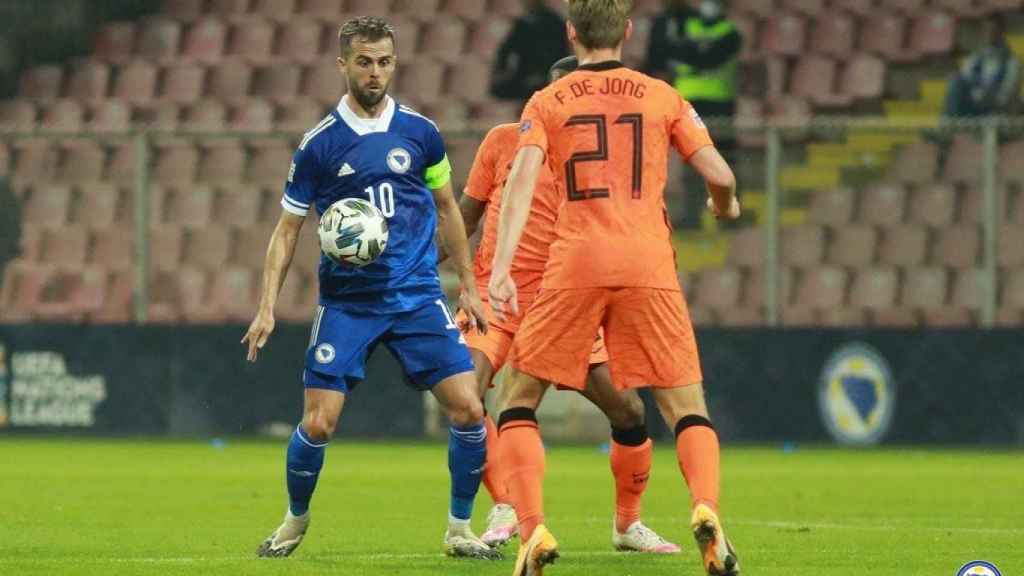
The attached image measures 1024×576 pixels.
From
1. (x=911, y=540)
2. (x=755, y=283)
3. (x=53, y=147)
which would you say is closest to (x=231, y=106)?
(x=53, y=147)

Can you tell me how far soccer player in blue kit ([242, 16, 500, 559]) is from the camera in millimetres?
8617

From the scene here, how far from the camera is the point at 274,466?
1527cm

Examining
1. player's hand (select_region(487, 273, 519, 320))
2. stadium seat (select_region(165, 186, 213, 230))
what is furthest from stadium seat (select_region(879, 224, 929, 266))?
player's hand (select_region(487, 273, 519, 320))

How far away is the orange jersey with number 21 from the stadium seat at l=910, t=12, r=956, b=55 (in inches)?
514

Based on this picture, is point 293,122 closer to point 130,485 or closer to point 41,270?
point 41,270

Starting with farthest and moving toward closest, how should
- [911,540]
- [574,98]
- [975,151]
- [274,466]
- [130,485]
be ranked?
[975,151], [274,466], [130,485], [911,540], [574,98]

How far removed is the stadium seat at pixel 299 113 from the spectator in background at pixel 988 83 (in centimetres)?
612

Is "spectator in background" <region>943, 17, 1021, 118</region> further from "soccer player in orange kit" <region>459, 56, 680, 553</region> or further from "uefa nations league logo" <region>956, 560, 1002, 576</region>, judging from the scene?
"uefa nations league logo" <region>956, 560, 1002, 576</region>

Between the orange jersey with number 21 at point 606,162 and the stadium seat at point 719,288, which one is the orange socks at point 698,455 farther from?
the stadium seat at point 719,288

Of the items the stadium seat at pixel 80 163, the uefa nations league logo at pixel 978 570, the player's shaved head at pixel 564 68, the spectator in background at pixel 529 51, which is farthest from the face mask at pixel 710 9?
the uefa nations league logo at pixel 978 570

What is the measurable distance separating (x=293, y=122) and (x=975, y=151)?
7158mm

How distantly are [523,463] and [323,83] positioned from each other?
48.4ft

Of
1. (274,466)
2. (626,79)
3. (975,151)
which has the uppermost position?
(626,79)

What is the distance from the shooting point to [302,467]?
8.70m
